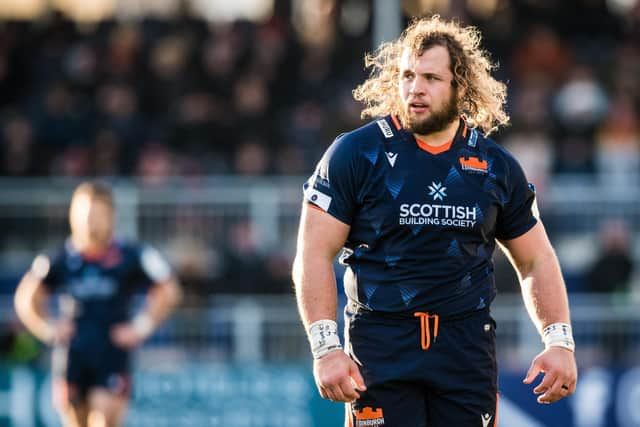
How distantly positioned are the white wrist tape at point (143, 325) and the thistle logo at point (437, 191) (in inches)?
195

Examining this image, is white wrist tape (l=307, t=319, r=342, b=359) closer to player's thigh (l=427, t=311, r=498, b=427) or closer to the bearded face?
player's thigh (l=427, t=311, r=498, b=427)

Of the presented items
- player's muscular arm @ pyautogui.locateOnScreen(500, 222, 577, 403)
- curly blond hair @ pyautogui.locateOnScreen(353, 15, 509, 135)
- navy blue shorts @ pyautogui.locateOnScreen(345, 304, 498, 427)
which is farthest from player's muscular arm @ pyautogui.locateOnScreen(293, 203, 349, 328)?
player's muscular arm @ pyautogui.locateOnScreen(500, 222, 577, 403)

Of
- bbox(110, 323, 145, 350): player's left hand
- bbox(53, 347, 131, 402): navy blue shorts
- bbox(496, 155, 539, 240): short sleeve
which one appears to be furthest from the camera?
bbox(110, 323, 145, 350): player's left hand

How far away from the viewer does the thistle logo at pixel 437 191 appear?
17.5 ft

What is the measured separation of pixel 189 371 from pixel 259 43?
5436mm

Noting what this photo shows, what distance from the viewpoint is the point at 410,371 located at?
523 cm

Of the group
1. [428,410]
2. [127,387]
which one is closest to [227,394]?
[127,387]

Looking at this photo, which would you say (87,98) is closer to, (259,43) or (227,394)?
(259,43)

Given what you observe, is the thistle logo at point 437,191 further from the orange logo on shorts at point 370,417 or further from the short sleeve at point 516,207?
the orange logo on shorts at point 370,417

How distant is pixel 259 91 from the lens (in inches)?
580

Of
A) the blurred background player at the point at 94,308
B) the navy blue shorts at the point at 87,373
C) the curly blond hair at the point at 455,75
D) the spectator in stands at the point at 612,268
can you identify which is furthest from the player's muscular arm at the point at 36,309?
the spectator in stands at the point at 612,268

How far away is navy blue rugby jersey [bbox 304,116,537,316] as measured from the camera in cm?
529

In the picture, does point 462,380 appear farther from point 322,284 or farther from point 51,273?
point 51,273

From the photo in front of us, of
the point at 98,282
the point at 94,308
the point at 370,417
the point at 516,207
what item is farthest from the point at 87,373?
the point at 516,207
